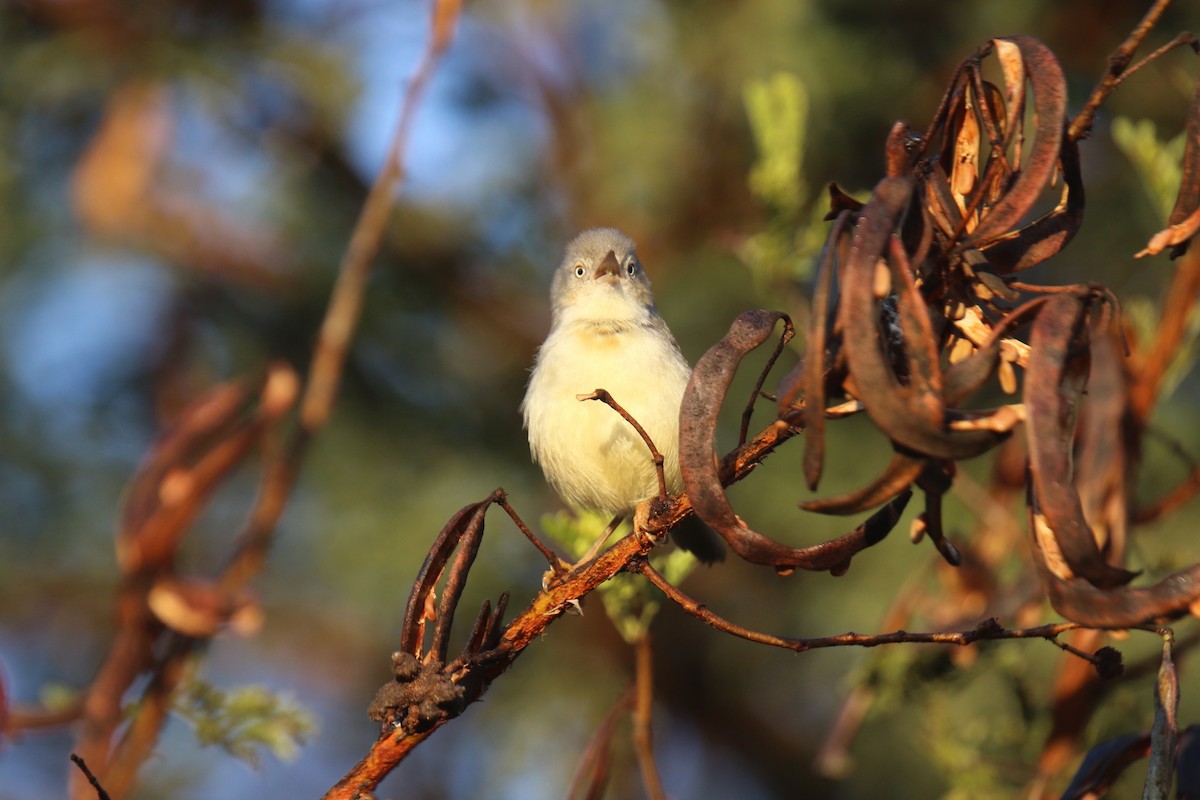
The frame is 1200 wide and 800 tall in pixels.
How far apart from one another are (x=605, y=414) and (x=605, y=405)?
0.10m

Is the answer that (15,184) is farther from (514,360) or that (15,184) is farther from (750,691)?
(750,691)

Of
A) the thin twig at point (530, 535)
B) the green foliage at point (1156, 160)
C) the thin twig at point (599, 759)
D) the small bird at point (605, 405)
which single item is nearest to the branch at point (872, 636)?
the thin twig at point (530, 535)

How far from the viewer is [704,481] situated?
50.6 inches

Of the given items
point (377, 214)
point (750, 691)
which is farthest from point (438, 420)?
point (377, 214)

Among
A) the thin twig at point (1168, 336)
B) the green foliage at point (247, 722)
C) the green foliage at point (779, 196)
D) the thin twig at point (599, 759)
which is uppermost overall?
the green foliage at point (779, 196)

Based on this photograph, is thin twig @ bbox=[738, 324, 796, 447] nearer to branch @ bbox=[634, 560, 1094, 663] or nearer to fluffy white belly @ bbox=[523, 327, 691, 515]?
branch @ bbox=[634, 560, 1094, 663]

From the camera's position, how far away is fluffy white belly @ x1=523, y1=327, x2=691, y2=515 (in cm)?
316

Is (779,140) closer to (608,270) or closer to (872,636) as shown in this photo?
(608,270)

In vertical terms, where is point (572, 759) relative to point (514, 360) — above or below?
below

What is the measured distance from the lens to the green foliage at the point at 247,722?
8.28 ft

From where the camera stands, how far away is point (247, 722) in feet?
8.44

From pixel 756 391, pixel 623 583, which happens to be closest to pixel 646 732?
pixel 623 583

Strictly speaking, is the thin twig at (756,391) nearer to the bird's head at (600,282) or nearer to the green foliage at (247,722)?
the green foliage at (247,722)

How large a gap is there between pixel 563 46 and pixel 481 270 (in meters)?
1.08
